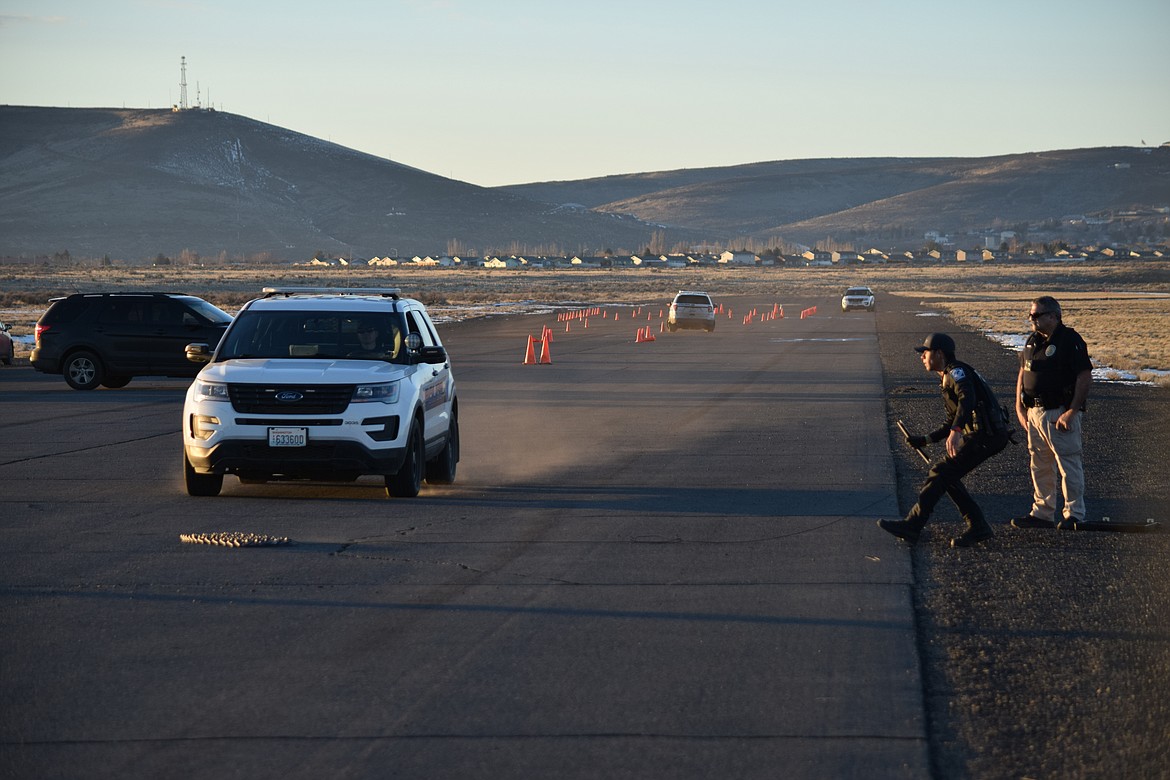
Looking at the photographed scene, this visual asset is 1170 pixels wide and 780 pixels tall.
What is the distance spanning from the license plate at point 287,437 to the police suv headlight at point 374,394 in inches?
20.1

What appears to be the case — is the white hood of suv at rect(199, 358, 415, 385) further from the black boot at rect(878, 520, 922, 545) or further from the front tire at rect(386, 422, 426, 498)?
the black boot at rect(878, 520, 922, 545)

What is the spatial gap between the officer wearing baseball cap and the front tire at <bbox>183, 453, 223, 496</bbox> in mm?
5822

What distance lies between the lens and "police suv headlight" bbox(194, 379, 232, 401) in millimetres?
12721

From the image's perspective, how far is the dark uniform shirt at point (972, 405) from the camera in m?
10.8

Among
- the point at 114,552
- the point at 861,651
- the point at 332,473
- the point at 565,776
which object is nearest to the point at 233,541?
the point at 114,552

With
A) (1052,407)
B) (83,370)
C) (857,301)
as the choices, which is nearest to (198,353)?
(1052,407)

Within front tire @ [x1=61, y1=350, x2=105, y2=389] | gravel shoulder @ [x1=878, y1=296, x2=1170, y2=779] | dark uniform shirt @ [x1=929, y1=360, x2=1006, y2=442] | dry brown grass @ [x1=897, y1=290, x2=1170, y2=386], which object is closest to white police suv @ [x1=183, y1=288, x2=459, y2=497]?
gravel shoulder @ [x1=878, y1=296, x2=1170, y2=779]

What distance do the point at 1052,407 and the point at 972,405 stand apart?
32.6 inches

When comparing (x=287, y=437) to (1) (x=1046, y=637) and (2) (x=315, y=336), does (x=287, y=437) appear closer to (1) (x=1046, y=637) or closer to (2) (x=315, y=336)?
(2) (x=315, y=336)

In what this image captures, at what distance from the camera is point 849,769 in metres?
5.91

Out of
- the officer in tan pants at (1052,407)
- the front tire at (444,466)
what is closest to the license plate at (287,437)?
the front tire at (444,466)

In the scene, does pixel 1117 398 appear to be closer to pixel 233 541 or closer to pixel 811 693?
pixel 233 541

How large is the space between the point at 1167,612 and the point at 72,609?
6.26 meters

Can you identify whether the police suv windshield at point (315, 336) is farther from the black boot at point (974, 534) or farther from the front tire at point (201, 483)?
the black boot at point (974, 534)
